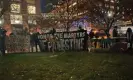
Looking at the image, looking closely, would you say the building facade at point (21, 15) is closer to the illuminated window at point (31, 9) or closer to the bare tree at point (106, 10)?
the illuminated window at point (31, 9)

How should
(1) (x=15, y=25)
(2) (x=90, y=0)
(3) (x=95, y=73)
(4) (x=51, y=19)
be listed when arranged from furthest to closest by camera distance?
(1) (x=15, y=25) < (4) (x=51, y=19) < (2) (x=90, y=0) < (3) (x=95, y=73)

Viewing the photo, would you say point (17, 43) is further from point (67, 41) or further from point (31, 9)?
point (31, 9)

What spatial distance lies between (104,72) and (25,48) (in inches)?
642

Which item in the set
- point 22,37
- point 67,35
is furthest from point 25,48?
point 67,35

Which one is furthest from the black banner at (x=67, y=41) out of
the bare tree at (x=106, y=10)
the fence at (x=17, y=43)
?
the bare tree at (x=106, y=10)

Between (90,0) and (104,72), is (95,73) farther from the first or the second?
(90,0)

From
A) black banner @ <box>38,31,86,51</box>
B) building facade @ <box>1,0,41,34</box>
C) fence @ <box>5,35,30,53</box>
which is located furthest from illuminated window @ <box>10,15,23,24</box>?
black banner @ <box>38,31,86,51</box>

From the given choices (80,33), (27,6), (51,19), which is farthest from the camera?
(27,6)

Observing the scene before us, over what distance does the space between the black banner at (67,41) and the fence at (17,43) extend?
2070 millimetres

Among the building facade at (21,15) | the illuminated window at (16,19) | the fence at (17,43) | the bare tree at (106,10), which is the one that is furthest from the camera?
the illuminated window at (16,19)

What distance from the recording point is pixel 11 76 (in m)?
10.5

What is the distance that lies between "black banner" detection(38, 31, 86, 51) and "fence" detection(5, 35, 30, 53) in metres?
2.07

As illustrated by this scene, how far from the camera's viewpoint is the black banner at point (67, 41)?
885 inches

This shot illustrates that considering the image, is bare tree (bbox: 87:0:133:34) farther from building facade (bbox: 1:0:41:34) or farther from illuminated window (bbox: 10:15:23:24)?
illuminated window (bbox: 10:15:23:24)
